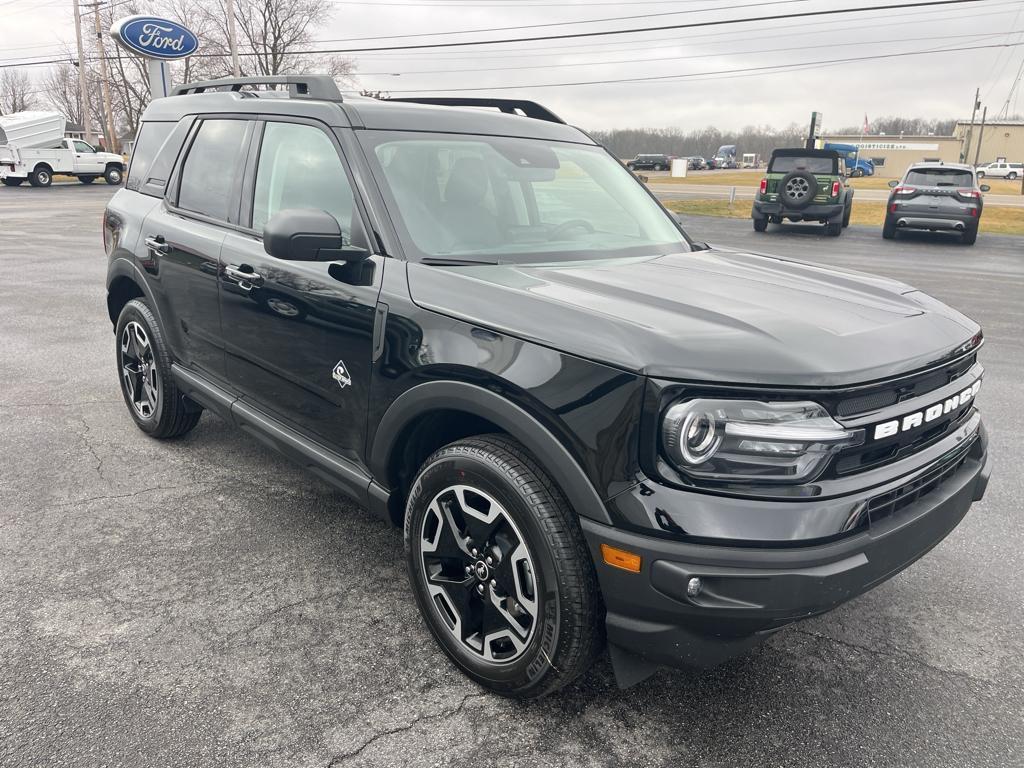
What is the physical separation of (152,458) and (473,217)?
260 centimetres

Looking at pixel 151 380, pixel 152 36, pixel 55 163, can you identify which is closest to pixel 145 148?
pixel 151 380

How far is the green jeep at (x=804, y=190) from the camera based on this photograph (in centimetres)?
1711

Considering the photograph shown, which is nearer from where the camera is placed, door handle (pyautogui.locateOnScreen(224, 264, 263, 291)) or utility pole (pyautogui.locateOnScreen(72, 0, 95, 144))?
door handle (pyautogui.locateOnScreen(224, 264, 263, 291))

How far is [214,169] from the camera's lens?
12.7 feet

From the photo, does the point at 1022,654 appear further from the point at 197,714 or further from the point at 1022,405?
the point at 1022,405

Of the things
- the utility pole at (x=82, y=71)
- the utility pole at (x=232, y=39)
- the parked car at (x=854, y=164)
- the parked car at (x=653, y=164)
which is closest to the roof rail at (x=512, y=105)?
the utility pole at (x=232, y=39)

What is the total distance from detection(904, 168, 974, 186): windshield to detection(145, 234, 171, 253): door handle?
55.5 feet

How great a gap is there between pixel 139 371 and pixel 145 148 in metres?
1.34

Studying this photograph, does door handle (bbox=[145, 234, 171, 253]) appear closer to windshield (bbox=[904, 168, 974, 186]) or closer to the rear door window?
the rear door window

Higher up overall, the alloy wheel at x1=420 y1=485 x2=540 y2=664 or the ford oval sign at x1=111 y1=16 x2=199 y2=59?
the ford oval sign at x1=111 y1=16 x2=199 y2=59

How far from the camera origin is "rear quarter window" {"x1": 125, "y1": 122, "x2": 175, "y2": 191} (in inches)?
176

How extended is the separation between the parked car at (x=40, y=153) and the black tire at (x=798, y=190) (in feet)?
95.1

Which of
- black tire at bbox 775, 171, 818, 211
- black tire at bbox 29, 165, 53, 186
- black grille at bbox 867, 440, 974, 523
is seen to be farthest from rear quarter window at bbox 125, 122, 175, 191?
black tire at bbox 29, 165, 53, 186

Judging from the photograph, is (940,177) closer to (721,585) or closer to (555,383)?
(555,383)
